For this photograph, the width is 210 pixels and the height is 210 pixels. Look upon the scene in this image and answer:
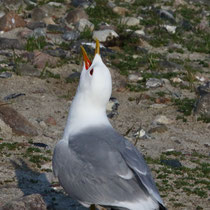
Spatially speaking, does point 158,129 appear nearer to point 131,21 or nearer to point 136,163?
point 136,163

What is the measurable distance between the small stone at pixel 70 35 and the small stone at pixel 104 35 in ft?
1.16

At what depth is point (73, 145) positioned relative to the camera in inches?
212

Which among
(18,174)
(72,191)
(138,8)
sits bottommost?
(138,8)

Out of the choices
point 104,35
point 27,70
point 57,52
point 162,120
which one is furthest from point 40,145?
point 104,35

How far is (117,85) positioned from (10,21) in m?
3.16

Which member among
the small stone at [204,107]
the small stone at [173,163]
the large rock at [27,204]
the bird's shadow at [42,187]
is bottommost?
the small stone at [204,107]

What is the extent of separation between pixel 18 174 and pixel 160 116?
11.0 feet

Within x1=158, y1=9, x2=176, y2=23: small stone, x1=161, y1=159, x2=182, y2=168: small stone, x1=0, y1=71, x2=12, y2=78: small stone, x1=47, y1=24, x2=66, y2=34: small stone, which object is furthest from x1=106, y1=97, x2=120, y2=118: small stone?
x1=158, y1=9, x2=176, y2=23: small stone

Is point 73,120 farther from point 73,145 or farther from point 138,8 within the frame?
point 138,8

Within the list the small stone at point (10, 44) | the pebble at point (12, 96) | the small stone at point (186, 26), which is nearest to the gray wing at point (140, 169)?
the pebble at point (12, 96)

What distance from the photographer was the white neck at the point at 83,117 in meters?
5.66

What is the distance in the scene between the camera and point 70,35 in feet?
41.2

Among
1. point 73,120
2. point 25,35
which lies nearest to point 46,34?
point 25,35

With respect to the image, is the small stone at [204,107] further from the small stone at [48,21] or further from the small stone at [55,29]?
the small stone at [48,21]
